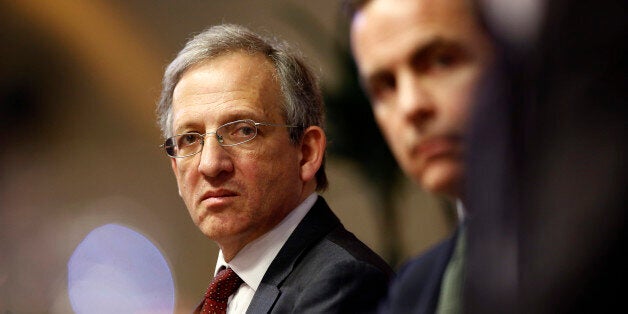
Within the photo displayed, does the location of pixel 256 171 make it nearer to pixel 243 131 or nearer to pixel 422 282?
pixel 243 131

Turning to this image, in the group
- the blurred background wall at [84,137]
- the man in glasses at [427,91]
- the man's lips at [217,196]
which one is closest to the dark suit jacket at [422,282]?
the man in glasses at [427,91]

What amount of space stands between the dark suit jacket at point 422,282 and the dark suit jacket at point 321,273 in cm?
25

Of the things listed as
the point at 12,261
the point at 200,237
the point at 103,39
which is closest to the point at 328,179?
the point at 200,237

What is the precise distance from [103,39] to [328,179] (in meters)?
1.49

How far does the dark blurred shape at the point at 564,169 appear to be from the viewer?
48 cm

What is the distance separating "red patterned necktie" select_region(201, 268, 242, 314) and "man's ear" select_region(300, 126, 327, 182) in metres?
0.20

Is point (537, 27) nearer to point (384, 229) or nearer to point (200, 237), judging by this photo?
point (384, 229)

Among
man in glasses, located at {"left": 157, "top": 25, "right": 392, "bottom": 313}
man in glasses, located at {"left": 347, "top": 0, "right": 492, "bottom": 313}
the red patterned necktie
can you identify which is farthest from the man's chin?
the red patterned necktie

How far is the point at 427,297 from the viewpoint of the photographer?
2.01 ft

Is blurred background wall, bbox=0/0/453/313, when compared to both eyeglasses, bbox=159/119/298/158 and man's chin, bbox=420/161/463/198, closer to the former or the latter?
eyeglasses, bbox=159/119/298/158

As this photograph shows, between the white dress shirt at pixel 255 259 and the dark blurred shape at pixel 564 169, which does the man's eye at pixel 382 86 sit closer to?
the dark blurred shape at pixel 564 169

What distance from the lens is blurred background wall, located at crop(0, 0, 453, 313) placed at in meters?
2.26

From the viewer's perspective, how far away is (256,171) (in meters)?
1.13

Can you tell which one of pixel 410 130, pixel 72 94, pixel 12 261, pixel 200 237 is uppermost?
pixel 72 94
